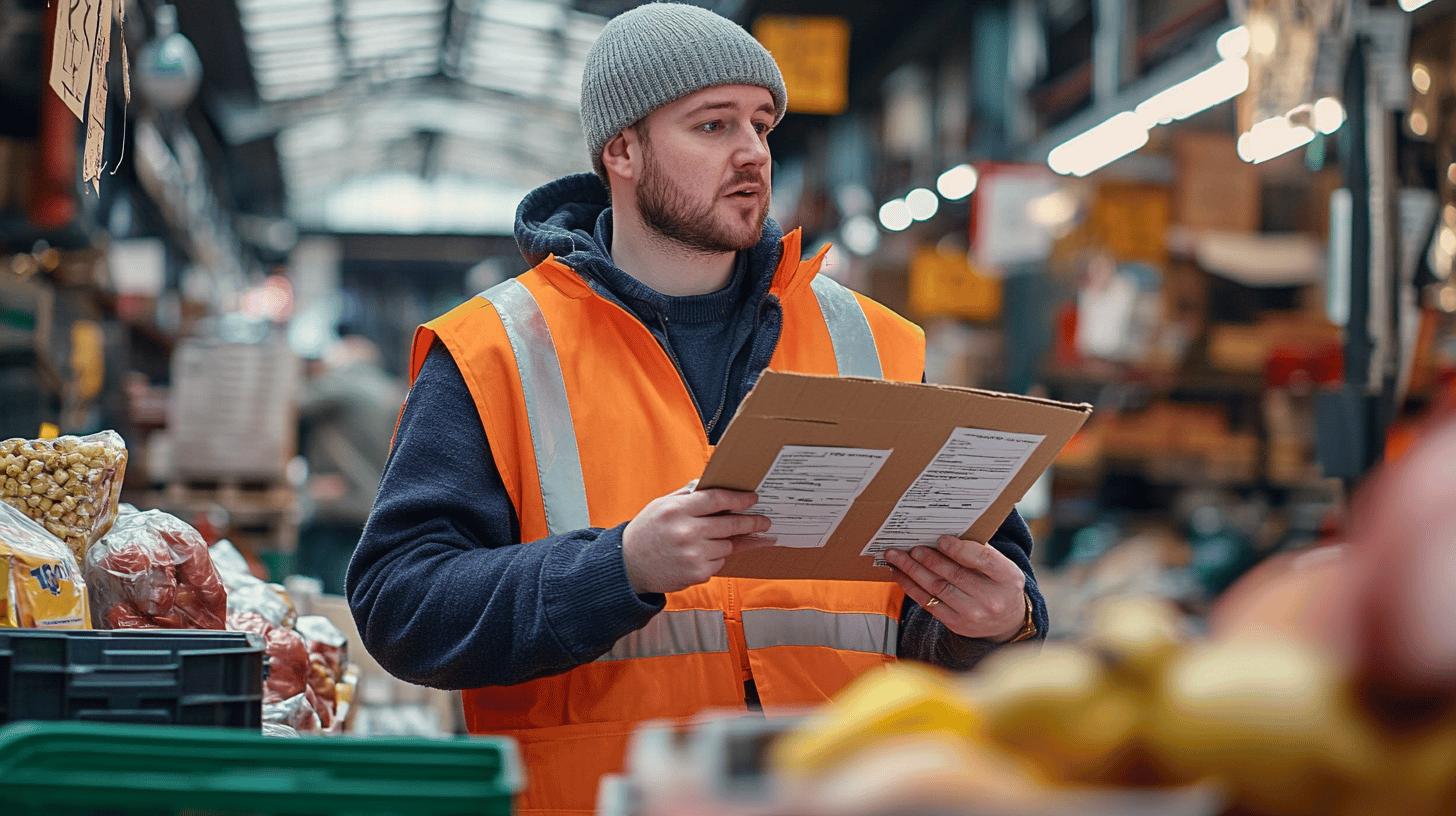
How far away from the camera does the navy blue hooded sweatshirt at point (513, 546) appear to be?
2023 millimetres

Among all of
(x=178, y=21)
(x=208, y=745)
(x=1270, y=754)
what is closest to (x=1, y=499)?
(x=208, y=745)

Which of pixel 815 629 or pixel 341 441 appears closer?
pixel 815 629

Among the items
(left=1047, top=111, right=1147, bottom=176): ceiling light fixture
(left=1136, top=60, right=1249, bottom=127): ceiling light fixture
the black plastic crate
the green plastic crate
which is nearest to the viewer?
the green plastic crate

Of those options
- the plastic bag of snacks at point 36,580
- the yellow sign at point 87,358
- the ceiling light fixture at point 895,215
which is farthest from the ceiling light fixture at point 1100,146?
the plastic bag of snacks at point 36,580

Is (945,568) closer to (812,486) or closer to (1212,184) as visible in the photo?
(812,486)

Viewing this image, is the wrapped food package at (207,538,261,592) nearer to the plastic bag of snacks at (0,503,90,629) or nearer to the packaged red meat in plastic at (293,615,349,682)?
the packaged red meat in plastic at (293,615,349,682)

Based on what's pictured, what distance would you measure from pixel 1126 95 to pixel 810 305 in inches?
249

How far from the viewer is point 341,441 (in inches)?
344

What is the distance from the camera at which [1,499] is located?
2086 millimetres

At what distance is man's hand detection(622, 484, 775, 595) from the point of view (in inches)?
73.3

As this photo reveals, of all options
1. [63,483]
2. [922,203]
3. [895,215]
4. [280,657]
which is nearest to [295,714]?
[280,657]

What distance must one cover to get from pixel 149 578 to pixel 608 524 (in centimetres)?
65

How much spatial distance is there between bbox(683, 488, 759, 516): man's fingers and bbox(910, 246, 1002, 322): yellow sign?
9715mm

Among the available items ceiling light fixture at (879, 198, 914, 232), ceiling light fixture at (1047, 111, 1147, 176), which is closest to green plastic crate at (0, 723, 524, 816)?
ceiling light fixture at (1047, 111, 1147, 176)
